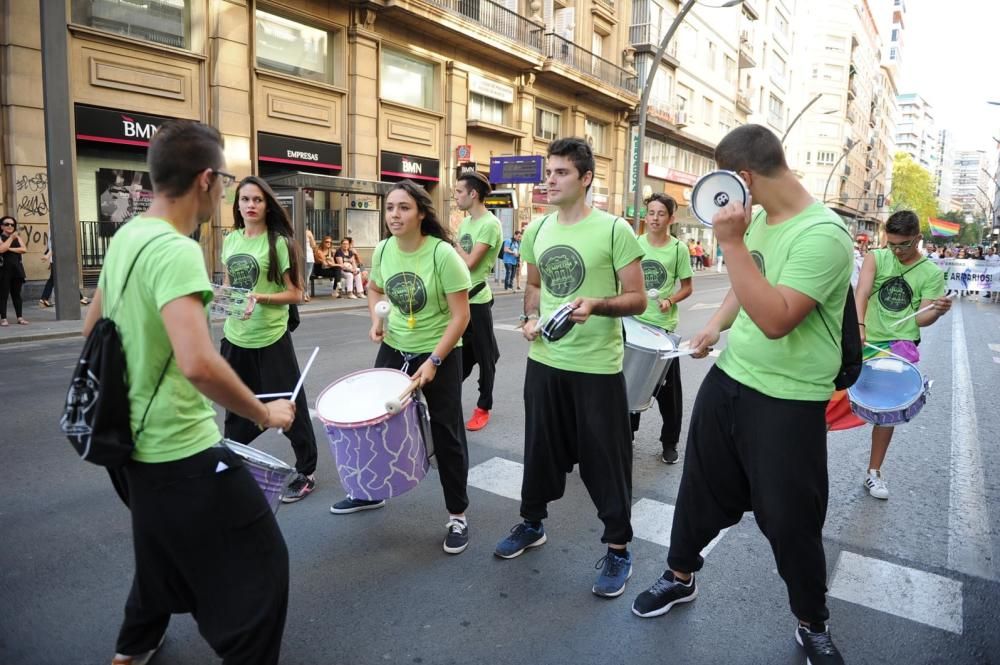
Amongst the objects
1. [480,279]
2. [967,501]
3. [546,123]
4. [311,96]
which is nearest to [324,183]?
[311,96]

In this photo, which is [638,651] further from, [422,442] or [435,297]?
[435,297]

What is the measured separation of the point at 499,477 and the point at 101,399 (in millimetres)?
3188

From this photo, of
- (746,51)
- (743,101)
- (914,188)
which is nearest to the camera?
(746,51)

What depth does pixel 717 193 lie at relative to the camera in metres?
2.50

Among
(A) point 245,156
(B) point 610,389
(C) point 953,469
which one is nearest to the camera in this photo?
(B) point 610,389

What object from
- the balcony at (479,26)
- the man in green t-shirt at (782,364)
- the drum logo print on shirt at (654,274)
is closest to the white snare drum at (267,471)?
the man in green t-shirt at (782,364)

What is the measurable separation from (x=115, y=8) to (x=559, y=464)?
15081 millimetres

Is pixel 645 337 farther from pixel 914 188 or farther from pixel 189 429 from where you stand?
pixel 914 188

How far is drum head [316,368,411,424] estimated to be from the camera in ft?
10.6

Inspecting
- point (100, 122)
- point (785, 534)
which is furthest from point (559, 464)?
point (100, 122)

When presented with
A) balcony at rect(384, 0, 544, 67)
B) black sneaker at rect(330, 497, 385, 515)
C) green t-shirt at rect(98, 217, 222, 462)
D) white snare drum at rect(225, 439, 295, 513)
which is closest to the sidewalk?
black sneaker at rect(330, 497, 385, 515)

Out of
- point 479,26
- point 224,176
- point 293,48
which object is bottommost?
point 224,176

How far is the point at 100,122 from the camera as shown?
45.2 feet

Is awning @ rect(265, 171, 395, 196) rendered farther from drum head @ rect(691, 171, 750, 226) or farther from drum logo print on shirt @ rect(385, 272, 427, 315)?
drum head @ rect(691, 171, 750, 226)
